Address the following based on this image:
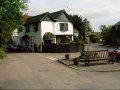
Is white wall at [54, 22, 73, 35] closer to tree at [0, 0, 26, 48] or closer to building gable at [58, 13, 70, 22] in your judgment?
building gable at [58, 13, 70, 22]

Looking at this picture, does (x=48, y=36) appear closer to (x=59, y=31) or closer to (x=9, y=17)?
(x=59, y=31)

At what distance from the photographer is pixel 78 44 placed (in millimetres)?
47625

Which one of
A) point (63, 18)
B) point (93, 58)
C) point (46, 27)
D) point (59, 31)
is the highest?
point (63, 18)

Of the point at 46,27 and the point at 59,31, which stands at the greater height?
the point at 46,27

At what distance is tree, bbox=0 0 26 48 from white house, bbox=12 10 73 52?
35.7ft

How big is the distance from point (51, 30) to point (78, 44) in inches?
314

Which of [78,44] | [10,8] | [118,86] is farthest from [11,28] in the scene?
[118,86]

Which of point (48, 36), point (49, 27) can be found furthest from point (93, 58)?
point (49, 27)

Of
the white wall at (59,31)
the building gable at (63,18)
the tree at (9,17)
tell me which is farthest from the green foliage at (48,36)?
the tree at (9,17)

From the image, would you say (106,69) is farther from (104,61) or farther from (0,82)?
(0,82)

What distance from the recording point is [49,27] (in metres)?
→ 53.3

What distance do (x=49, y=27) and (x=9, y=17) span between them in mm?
13803

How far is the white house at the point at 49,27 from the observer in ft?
173

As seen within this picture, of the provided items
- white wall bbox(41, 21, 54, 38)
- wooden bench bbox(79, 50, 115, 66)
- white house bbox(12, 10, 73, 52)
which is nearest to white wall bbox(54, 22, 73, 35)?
white house bbox(12, 10, 73, 52)
